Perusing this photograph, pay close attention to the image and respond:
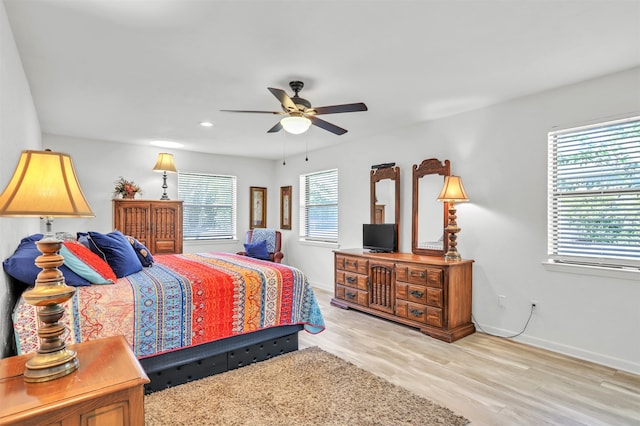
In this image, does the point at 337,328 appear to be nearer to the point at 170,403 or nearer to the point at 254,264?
the point at 254,264

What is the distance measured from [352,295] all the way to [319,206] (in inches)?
80.1

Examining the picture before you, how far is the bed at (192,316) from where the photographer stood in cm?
215

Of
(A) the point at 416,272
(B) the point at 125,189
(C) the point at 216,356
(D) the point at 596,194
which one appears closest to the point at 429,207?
(A) the point at 416,272

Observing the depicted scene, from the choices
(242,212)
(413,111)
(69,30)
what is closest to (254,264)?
(69,30)

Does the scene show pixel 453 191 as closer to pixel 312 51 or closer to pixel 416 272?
pixel 416 272

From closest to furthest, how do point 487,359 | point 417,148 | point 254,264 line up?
point 487,359, point 254,264, point 417,148

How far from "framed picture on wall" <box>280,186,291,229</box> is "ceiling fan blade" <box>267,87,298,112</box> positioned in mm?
3934

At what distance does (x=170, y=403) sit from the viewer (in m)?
2.32

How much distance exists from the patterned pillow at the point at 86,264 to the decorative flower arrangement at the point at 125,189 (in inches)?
119

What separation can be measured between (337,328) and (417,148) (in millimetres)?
2474

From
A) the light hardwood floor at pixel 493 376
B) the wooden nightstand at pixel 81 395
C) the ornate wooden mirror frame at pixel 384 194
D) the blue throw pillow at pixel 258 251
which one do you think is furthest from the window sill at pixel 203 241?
the wooden nightstand at pixel 81 395

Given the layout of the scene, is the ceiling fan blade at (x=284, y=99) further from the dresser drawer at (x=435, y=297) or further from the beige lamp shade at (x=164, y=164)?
the beige lamp shade at (x=164, y=164)

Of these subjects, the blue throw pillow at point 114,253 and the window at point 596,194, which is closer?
the blue throw pillow at point 114,253

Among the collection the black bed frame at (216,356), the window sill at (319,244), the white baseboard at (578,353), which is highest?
the window sill at (319,244)
